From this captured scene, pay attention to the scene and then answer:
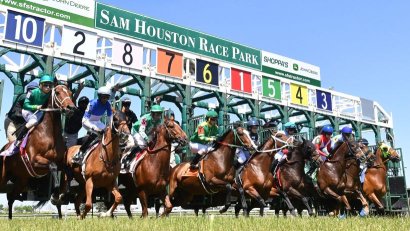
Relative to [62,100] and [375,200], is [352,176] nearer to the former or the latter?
[375,200]

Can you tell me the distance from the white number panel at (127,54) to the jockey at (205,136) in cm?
742

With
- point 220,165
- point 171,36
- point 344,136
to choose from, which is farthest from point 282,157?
point 171,36

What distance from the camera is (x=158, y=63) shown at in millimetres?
17609

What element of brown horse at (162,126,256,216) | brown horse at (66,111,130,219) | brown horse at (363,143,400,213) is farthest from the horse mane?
brown horse at (363,143,400,213)

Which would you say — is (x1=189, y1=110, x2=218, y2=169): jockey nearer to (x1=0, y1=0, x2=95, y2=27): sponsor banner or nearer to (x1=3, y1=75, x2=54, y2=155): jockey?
(x1=3, y1=75, x2=54, y2=155): jockey

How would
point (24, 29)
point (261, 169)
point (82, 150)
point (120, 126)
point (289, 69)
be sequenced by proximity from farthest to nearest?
point (289, 69)
point (24, 29)
point (261, 169)
point (82, 150)
point (120, 126)

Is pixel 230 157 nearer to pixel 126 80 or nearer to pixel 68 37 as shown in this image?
pixel 68 37

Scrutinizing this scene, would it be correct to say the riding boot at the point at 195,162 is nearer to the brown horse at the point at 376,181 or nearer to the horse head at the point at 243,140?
the horse head at the point at 243,140

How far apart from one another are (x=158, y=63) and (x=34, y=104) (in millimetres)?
10112

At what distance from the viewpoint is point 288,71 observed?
1073 inches

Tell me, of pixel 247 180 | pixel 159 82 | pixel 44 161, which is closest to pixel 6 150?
pixel 44 161

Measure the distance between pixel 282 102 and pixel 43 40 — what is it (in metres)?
12.6

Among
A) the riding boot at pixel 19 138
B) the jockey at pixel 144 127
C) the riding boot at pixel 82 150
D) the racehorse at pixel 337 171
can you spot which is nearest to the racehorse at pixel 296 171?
the racehorse at pixel 337 171

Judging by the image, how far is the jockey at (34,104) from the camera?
7442 mm
